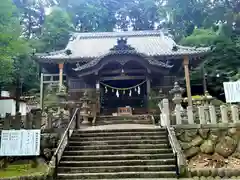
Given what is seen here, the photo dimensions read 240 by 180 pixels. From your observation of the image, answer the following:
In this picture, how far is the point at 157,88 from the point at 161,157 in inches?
372

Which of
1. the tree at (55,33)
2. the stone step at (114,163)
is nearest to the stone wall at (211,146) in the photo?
the stone step at (114,163)

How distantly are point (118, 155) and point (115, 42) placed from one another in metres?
16.4

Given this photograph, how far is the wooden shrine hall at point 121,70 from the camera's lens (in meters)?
15.5

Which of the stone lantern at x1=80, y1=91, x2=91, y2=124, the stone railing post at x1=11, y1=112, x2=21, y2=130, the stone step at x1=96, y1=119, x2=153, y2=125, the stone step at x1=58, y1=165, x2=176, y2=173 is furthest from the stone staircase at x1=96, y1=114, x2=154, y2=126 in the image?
the stone step at x1=58, y1=165, x2=176, y2=173

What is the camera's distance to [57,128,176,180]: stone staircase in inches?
275

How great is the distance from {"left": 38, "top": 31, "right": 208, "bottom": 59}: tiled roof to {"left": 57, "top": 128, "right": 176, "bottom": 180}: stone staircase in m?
8.52

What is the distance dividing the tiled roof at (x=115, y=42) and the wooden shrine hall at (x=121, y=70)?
2.8 inches

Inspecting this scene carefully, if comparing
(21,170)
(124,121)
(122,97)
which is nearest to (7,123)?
(21,170)

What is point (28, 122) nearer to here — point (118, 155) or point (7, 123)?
point (7, 123)

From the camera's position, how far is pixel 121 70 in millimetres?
16328

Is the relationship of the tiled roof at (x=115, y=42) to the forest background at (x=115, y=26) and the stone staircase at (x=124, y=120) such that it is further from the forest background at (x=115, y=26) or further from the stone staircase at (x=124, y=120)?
the stone staircase at (x=124, y=120)

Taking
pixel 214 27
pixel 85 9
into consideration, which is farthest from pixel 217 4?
pixel 85 9

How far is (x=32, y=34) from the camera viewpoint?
108 ft

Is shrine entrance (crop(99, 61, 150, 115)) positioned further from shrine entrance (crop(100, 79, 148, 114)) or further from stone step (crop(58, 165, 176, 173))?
stone step (crop(58, 165, 176, 173))
